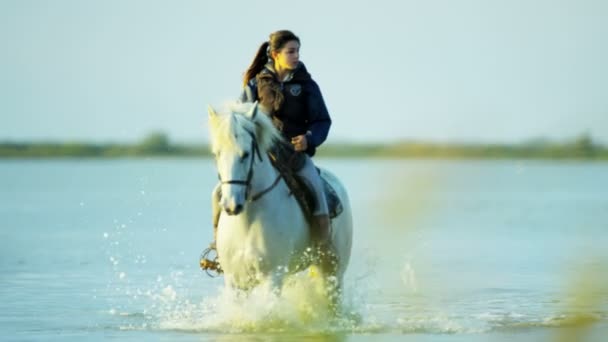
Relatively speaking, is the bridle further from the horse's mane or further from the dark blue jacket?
the dark blue jacket

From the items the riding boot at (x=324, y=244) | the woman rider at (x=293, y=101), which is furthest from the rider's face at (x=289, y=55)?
the riding boot at (x=324, y=244)

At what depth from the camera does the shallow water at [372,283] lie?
2889mm

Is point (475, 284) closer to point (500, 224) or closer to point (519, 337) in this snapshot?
point (519, 337)

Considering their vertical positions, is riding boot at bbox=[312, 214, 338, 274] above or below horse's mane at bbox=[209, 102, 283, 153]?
below

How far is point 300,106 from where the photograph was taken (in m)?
7.64

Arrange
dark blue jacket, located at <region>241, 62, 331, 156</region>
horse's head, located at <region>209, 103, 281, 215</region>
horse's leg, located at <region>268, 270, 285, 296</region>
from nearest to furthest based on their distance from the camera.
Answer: horse's head, located at <region>209, 103, 281, 215</region> → horse's leg, located at <region>268, 270, 285, 296</region> → dark blue jacket, located at <region>241, 62, 331, 156</region>

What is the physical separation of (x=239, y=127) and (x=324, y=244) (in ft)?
4.44

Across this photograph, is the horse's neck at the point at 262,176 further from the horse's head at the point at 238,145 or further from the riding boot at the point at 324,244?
the riding boot at the point at 324,244

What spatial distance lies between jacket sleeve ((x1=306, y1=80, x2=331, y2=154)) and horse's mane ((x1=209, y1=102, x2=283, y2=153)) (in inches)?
16.9

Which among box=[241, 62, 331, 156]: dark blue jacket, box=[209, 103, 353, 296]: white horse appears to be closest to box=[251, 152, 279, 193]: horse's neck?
box=[209, 103, 353, 296]: white horse

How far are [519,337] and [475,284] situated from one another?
453cm

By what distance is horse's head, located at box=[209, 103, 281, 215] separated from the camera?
6547 millimetres

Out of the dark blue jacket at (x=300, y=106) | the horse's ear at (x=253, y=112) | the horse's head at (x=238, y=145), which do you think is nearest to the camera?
the horse's head at (x=238, y=145)

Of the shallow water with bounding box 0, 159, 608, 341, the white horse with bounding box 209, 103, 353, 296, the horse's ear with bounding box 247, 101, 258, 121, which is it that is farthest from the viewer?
the horse's ear with bounding box 247, 101, 258, 121
